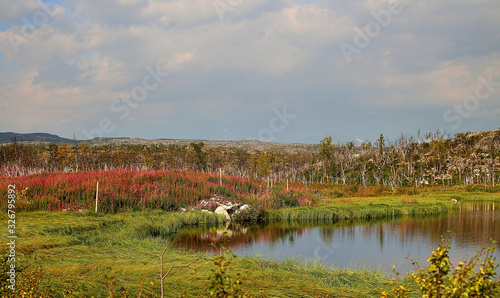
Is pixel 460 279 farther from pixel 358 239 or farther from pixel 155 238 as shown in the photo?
pixel 358 239

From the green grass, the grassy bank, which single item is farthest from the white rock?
the grassy bank

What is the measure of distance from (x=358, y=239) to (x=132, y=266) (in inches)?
399

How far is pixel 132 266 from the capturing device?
691cm

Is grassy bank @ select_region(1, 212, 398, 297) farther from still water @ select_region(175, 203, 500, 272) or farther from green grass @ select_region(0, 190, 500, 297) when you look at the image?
still water @ select_region(175, 203, 500, 272)

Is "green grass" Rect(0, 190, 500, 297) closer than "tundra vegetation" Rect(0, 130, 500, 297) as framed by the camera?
No

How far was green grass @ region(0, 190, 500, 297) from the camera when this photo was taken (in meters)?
5.72

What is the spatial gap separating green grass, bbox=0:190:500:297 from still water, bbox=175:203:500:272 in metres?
1.74

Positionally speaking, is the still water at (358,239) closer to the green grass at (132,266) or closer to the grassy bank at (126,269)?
the green grass at (132,266)

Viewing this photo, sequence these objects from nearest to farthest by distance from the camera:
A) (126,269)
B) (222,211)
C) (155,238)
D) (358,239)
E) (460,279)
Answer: (460,279)
(126,269)
(155,238)
(358,239)
(222,211)

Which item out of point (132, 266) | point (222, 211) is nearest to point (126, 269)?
point (132, 266)

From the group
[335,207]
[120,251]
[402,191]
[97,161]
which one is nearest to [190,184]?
[335,207]

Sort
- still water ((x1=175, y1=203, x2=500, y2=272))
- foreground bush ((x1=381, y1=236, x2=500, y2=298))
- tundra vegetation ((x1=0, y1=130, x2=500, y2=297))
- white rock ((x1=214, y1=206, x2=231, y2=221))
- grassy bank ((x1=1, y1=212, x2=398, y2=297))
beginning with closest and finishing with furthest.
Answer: foreground bush ((x1=381, y1=236, x2=500, y2=298))
tundra vegetation ((x1=0, y1=130, x2=500, y2=297))
grassy bank ((x1=1, y1=212, x2=398, y2=297))
still water ((x1=175, y1=203, x2=500, y2=272))
white rock ((x1=214, y1=206, x2=231, y2=221))

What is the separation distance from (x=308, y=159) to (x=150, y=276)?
67.0 m

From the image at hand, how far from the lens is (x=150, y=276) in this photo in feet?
20.5
